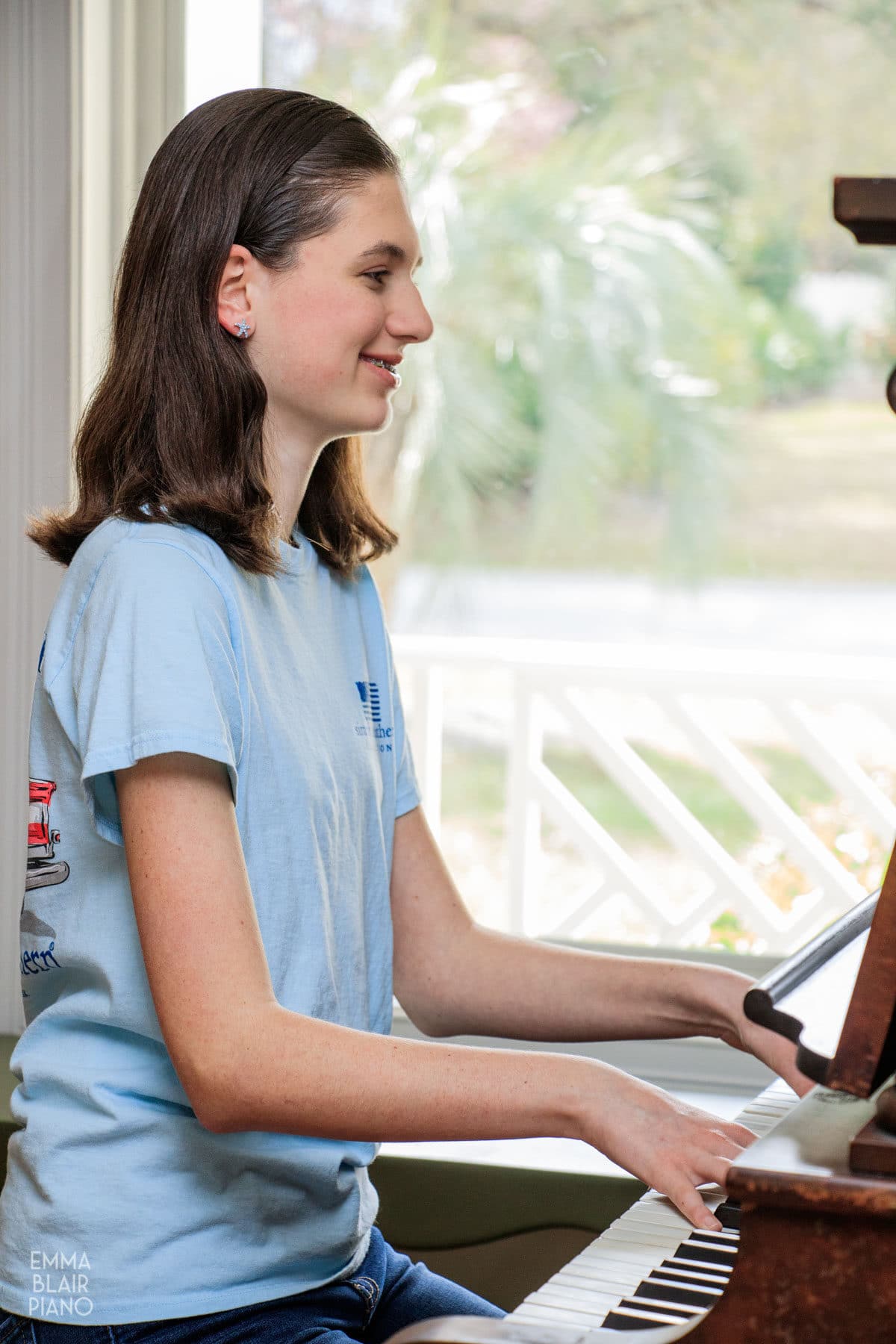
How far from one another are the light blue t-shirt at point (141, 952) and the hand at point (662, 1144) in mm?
270

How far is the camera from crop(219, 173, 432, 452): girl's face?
1169 millimetres

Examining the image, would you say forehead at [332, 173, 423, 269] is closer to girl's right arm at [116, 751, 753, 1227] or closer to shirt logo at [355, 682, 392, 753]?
shirt logo at [355, 682, 392, 753]

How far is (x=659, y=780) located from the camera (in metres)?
3.38

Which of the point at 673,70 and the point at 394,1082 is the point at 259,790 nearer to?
the point at 394,1082

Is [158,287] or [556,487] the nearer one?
[158,287]

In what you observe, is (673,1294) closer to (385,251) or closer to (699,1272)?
(699,1272)

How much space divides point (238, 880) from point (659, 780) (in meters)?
2.46

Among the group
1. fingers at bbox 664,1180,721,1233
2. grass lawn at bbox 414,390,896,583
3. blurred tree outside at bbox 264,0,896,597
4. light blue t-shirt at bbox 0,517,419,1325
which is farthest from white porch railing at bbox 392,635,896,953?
grass lawn at bbox 414,390,896,583

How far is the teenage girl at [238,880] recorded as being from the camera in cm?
96

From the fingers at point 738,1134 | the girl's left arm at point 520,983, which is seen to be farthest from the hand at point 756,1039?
the fingers at point 738,1134

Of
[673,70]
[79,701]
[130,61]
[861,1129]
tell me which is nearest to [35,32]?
[130,61]

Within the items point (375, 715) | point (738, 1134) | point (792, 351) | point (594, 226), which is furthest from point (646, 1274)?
point (792, 351)

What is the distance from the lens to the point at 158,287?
46.7 inches

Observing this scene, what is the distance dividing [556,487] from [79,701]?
4647 millimetres
